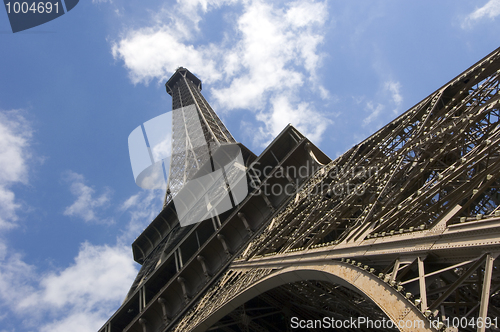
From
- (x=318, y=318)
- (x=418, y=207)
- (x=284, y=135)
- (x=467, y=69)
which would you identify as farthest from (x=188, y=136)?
(x=418, y=207)

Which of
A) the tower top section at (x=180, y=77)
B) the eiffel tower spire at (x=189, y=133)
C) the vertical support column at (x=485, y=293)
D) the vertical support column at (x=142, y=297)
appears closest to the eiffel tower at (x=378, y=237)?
the vertical support column at (x=485, y=293)

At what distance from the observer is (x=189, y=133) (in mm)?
58938

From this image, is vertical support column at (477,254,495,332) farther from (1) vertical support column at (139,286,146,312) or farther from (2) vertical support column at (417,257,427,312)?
(1) vertical support column at (139,286,146,312)

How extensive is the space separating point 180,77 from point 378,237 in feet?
240

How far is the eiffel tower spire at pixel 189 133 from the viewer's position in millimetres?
48781

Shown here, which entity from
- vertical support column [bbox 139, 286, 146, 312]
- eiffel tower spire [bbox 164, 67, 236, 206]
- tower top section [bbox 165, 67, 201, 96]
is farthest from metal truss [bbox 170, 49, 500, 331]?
tower top section [bbox 165, 67, 201, 96]

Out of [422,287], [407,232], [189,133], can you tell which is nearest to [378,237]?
[407,232]

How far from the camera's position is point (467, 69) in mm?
11391

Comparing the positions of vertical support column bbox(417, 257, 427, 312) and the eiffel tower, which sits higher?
the eiffel tower

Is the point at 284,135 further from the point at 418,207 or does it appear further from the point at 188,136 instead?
the point at 188,136

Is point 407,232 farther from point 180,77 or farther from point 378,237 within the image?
point 180,77

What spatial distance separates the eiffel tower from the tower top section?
179 ft

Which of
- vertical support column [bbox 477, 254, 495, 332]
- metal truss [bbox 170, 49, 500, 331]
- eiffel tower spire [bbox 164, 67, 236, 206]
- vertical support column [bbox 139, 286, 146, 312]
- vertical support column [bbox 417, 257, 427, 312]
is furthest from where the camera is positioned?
eiffel tower spire [bbox 164, 67, 236, 206]

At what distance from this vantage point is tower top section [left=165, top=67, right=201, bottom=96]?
2955 inches
